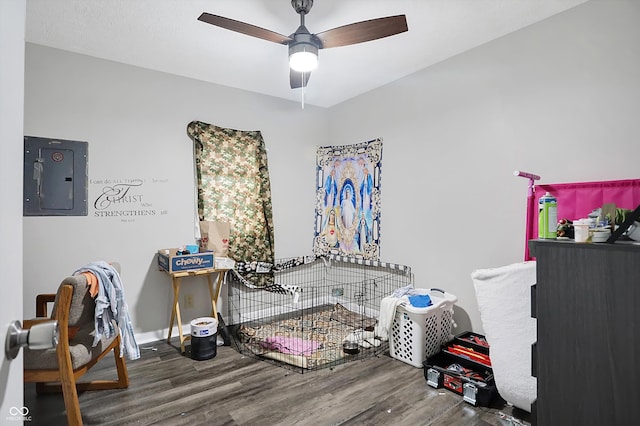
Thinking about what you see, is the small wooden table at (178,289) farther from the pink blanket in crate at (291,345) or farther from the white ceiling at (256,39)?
the white ceiling at (256,39)

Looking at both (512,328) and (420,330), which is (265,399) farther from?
(512,328)

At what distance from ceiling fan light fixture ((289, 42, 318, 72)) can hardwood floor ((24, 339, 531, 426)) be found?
85.2 inches

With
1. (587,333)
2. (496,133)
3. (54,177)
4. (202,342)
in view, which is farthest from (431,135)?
(54,177)

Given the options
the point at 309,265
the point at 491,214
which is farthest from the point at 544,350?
the point at 309,265

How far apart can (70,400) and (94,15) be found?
93.2 inches

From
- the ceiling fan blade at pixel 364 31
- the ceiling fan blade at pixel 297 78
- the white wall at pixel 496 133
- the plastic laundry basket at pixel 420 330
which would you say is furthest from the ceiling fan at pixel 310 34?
the plastic laundry basket at pixel 420 330

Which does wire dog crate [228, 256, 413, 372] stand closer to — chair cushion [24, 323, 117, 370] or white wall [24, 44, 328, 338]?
white wall [24, 44, 328, 338]

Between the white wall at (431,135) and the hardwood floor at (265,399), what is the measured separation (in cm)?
79

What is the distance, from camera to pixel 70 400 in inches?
64.9

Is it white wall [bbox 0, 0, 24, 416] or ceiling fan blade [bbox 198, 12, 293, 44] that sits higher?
ceiling fan blade [bbox 198, 12, 293, 44]

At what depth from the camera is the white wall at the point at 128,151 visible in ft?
8.55

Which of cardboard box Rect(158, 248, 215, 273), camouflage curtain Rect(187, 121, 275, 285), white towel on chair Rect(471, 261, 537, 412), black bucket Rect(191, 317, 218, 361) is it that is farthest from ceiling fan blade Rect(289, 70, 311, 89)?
black bucket Rect(191, 317, 218, 361)

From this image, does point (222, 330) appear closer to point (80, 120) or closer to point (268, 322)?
point (268, 322)

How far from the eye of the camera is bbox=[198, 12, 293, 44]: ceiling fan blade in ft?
5.89
